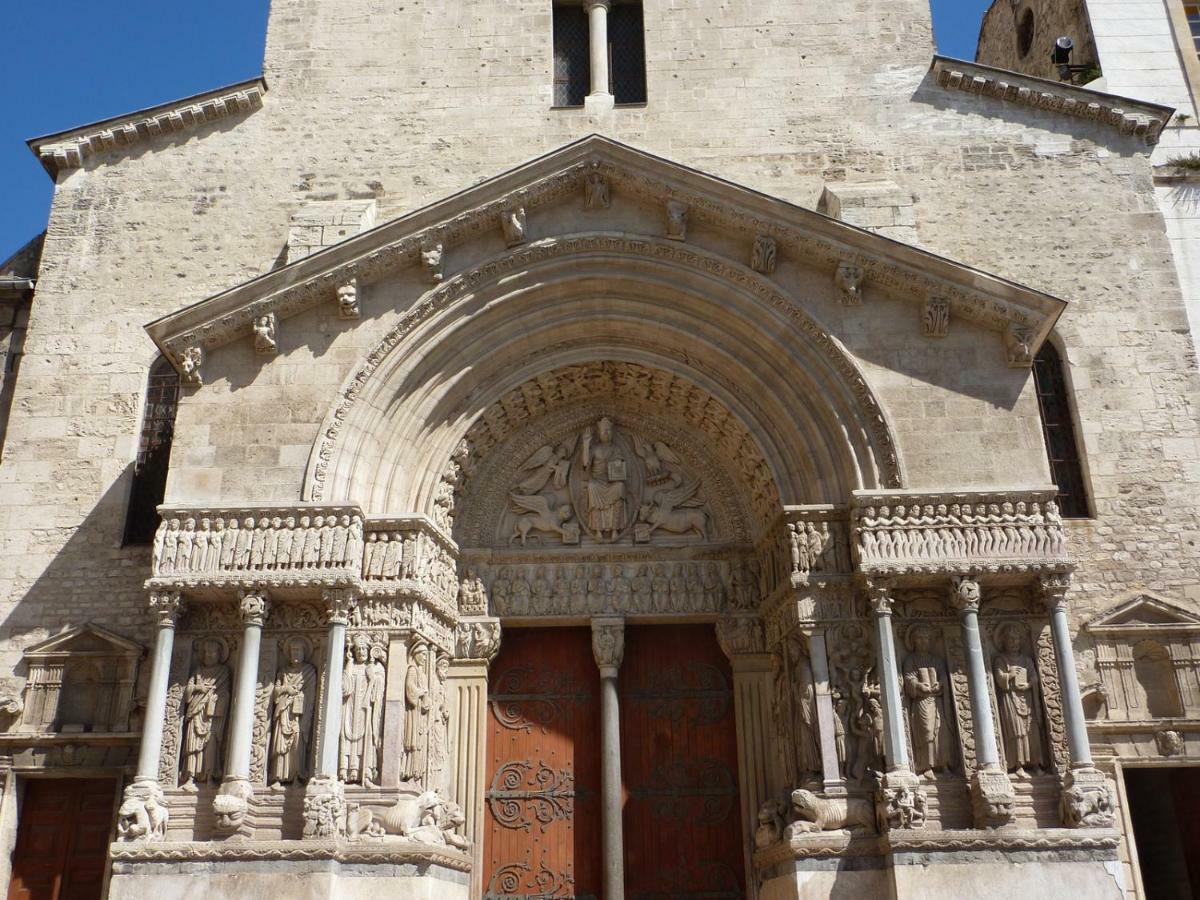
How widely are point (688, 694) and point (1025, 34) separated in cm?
1397

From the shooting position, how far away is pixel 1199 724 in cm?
1099

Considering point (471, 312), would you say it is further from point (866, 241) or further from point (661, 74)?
point (661, 74)

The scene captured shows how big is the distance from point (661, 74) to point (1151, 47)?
23.2ft

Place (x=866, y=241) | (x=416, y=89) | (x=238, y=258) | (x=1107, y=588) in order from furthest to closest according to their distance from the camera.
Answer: (x=416, y=89) → (x=238, y=258) → (x=1107, y=588) → (x=866, y=241)

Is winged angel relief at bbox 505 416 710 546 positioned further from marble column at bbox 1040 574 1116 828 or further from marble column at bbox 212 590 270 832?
marble column at bbox 1040 574 1116 828

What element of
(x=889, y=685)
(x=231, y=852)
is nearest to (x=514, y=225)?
(x=889, y=685)

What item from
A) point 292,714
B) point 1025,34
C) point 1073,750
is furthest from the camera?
point 1025,34

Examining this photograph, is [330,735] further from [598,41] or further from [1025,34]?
[1025,34]

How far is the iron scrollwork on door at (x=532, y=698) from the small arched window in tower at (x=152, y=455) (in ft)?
14.8

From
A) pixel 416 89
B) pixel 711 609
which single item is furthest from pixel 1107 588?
pixel 416 89

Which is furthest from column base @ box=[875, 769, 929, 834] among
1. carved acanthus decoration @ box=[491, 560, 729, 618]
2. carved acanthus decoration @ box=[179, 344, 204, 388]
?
carved acanthus decoration @ box=[179, 344, 204, 388]

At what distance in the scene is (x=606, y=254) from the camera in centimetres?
1169

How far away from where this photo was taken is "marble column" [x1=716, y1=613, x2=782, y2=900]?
432 inches

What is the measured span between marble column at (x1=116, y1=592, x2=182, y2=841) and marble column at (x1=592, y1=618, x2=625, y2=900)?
13.9ft
